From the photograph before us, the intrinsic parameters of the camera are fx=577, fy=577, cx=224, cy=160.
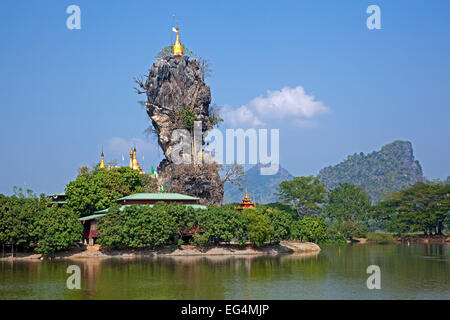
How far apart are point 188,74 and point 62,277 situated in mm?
45685

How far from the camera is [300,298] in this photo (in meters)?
29.9

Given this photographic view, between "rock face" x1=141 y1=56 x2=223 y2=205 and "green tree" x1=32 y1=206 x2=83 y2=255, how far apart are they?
24.6 metres

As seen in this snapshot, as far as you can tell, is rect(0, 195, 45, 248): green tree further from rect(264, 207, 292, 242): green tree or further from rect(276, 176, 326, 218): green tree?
rect(276, 176, 326, 218): green tree

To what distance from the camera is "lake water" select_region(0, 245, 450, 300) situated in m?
31.0

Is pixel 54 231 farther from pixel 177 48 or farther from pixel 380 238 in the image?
pixel 380 238

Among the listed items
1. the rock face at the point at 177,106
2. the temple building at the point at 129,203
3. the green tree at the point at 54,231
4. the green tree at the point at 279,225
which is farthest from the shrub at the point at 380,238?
the green tree at the point at 54,231

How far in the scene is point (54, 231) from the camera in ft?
164

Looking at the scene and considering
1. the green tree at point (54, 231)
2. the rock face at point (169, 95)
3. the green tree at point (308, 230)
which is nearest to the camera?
the green tree at point (54, 231)

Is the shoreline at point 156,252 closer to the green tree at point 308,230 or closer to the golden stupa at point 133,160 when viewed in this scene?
the green tree at point 308,230

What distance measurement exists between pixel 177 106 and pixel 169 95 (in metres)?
1.85

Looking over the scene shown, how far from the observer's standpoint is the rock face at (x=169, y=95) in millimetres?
77250

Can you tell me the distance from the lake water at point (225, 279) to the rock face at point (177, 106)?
24863 millimetres

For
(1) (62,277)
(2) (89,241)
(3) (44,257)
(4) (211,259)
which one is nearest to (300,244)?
(4) (211,259)

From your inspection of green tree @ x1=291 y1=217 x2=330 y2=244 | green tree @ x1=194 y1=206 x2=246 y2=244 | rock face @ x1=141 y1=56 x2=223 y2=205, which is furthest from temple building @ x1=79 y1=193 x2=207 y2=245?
rock face @ x1=141 y1=56 x2=223 y2=205
